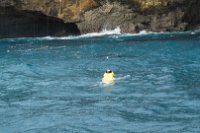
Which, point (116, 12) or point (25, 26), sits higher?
point (116, 12)

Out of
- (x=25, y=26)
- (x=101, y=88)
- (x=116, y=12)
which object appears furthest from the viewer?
(x=25, y=26)

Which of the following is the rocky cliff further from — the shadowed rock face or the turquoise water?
the turquoise water

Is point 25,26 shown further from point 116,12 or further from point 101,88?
point 101,88

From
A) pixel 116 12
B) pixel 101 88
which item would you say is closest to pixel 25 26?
pixel 116 12

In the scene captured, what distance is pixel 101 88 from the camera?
790 inches

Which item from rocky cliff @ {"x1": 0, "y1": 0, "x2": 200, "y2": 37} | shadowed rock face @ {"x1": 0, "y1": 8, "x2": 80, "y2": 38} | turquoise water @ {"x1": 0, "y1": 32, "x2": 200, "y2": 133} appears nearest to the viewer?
turquoise water @ {"x1": 0, "y1": 32, "x2": 200, "y2": 133}

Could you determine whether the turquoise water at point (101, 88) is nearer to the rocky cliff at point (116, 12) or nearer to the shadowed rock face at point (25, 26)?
the rocky cliff at point (116, 12)

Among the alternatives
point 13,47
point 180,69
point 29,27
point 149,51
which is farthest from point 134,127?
point 29,27

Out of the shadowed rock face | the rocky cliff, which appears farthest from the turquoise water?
the shadowed rock face

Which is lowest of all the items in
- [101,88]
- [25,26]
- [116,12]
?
[101,88]

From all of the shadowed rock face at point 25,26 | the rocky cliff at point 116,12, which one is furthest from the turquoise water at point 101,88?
the shadowed rock face at point 25,26

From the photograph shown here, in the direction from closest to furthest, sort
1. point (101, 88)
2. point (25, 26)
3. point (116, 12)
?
point (101, 88), point (116, 12), point (25, 26)

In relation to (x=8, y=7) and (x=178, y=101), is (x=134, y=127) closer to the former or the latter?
(x=178, y=101)

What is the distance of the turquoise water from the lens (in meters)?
15.1
